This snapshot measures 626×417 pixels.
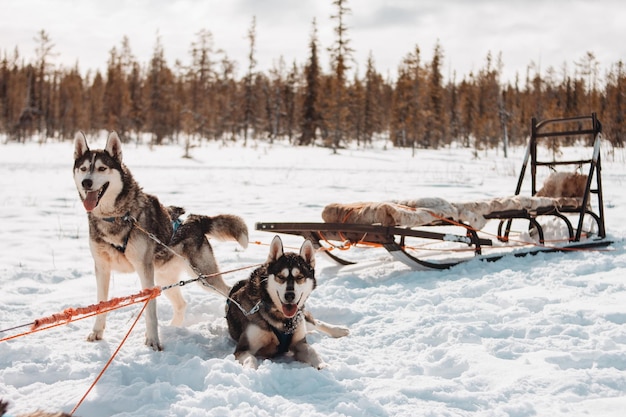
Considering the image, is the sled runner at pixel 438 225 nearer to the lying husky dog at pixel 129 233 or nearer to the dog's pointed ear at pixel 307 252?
the lying husky dog at pixel 129 233

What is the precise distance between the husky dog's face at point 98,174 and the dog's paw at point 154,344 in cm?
100

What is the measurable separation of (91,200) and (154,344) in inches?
43.5

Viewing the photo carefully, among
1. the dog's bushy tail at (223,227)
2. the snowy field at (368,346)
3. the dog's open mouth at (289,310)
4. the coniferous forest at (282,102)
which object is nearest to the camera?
the snowy field at (368,346)

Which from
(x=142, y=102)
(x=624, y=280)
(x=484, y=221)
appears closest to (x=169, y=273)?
(x=484, y=221)

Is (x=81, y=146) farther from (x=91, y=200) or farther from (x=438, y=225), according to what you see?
(x=438, y=225)

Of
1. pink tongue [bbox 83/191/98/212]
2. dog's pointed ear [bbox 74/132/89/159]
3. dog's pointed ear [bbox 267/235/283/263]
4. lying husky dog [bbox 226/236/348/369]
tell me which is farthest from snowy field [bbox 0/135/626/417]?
dog's pointed ear [bbox 74/132/89/159]

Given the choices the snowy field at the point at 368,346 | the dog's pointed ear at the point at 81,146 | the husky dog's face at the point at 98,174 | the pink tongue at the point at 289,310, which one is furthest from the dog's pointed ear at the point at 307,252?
the dog's pointed ear at the point at 81,146

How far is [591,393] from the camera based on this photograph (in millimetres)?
2678

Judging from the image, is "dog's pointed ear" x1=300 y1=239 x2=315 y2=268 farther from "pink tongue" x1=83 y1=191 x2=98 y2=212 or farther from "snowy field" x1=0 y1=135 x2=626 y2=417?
"pink tongue" x1=83 y1=191 x2=98 y2=212

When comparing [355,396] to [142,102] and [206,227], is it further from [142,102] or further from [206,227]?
[142,102]

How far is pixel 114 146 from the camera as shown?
3607 millimetres

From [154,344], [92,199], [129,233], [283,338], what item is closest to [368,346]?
[283,338]

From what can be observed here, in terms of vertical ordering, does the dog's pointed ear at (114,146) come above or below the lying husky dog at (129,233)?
→ above

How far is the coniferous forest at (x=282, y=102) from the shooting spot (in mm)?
36750
